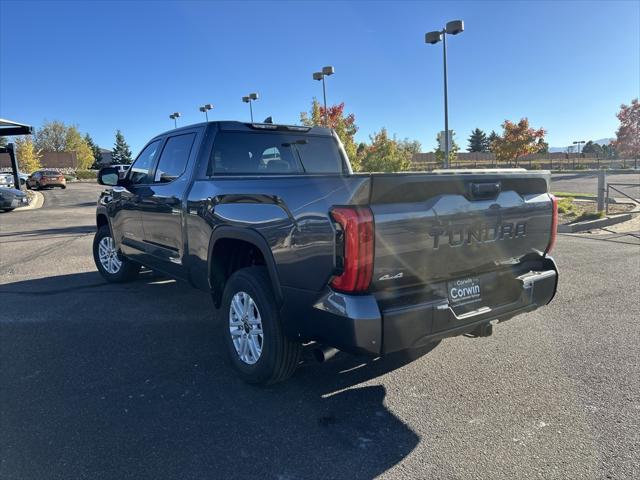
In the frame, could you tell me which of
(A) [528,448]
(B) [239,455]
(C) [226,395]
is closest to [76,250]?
(C) [226,395]

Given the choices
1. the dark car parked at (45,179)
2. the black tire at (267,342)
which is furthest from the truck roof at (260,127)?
the dark car parked at (45,179)

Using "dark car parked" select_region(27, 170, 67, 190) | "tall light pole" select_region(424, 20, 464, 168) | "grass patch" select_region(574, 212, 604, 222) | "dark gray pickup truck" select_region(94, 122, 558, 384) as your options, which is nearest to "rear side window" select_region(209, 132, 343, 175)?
"dark gray pickup truck" select_region(94, 122, 558, 384)

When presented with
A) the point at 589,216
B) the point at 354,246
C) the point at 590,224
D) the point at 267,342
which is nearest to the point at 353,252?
the point at 354,246

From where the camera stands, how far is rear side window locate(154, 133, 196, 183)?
181 inches

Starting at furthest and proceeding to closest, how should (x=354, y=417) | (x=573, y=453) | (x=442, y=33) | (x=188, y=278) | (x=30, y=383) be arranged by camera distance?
(x=442, y=33), (x=188, y=278), (x=30, y=383), (x=354, y=417), (x=573, y=453)

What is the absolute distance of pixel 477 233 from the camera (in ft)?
9.98

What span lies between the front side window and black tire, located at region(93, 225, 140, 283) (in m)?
1.13

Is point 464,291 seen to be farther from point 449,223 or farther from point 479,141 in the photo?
point 479,141

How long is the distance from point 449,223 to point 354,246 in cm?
67

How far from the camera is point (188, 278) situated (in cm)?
443

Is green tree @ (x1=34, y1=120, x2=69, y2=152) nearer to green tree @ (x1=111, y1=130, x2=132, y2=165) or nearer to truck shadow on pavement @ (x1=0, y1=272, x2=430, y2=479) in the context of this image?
green tree @ (x1=111, y1=130, x2=132, y2=165)

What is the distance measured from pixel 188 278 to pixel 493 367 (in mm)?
2715

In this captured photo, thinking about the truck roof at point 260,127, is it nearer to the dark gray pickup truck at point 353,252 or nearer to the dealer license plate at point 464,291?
the dark gray pickup truck at point 353,252

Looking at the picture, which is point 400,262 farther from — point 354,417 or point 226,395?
point 226,395
